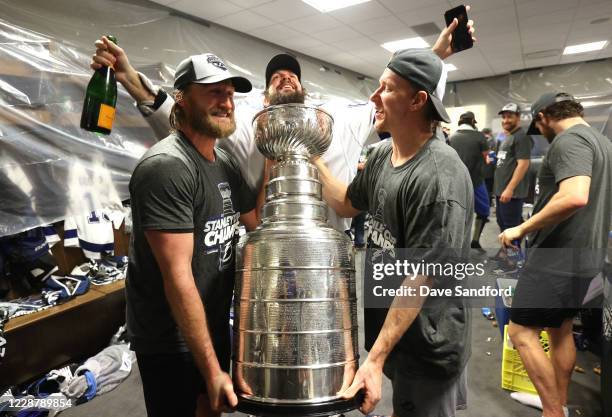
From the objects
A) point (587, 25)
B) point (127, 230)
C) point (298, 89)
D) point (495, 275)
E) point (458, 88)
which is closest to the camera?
point (298, 89)

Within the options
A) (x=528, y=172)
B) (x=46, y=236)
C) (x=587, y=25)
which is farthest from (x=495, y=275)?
(x=587, y=25)

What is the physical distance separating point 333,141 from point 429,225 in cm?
75

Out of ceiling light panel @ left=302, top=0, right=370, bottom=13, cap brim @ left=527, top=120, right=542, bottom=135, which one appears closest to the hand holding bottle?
cap brim @ left=527, top=120, right=542, bottom=135

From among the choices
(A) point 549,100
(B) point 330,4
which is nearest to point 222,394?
(A) point 549,100

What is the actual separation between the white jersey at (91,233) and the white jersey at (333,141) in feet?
5.54

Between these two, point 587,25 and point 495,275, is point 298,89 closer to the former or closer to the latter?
point 495,275

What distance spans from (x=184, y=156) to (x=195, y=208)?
0.15 meters

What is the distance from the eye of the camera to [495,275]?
3.79 m

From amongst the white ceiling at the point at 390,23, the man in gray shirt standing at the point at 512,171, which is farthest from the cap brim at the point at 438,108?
the white ceiling at the point at 390,23

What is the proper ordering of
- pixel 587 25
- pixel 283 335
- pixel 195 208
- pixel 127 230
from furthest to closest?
pixel 587 25, pixel 127 230, pixel 195 208, pixel 283 335

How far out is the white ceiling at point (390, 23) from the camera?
15.2 ft

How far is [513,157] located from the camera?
409 cm

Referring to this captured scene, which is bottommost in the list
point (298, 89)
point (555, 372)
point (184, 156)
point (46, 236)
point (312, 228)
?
point (555, 372)

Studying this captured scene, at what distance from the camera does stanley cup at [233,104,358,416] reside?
769mm
